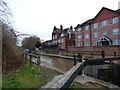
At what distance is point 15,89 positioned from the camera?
2848 millimetres

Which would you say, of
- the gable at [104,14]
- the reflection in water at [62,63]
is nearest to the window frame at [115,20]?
the gable at [104,14]

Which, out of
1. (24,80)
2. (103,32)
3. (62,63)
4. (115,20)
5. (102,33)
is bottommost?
(62,63)

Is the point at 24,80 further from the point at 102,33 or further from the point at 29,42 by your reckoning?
the point at 29,42

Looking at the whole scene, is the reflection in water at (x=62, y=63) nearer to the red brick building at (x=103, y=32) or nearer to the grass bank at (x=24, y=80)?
the grass bank at (x=24, y=80)

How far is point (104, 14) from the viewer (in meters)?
20.2

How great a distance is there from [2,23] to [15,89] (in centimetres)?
363

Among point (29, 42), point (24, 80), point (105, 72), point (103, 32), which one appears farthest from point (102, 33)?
point (29, 42)

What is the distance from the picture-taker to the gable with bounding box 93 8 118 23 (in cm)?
1858

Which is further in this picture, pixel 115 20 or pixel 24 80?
pixel 115 20

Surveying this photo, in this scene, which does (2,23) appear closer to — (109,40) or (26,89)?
(26,89)

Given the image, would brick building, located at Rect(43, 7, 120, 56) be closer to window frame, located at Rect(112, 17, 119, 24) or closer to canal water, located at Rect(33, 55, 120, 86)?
window frame, located at Rect(112, 17, 119, 24)

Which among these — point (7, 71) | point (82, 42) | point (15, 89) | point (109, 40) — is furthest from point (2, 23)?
point (82, 42)

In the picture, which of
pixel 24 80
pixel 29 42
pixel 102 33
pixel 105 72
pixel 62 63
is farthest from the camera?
pixel 29 42

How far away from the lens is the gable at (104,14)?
61.0 feet
